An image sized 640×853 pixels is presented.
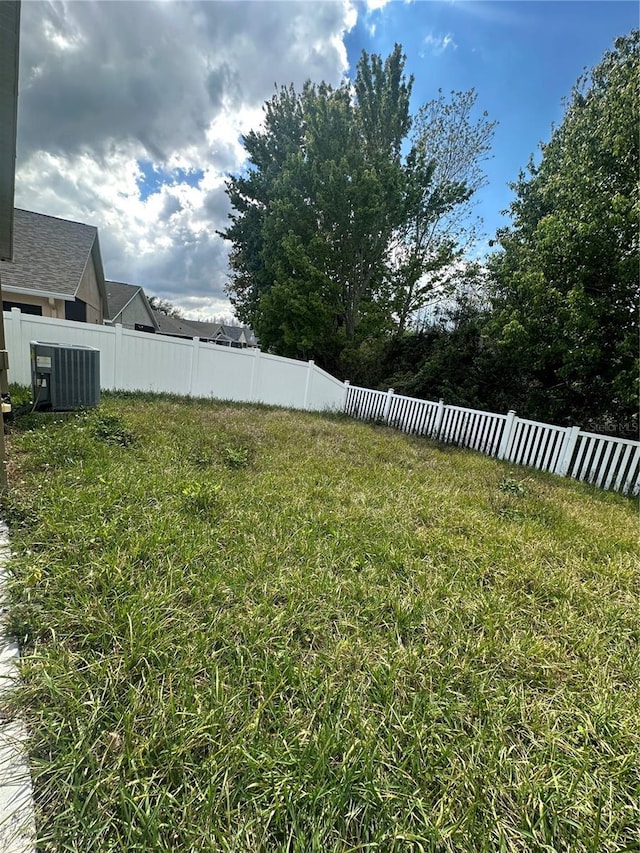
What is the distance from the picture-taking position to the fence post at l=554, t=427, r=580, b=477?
17.2 feet

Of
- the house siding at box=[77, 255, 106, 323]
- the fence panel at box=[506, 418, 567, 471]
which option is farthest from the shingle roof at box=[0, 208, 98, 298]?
the fence panel at box=[506, 418, 567, 471]

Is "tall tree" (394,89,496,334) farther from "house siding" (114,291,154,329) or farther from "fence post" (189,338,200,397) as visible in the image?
"house siding" (114,291,154,329)

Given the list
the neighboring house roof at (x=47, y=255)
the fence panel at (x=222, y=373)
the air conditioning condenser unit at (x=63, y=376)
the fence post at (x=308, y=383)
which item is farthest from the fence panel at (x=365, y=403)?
the neighboring house roof at (x=47, y=255)

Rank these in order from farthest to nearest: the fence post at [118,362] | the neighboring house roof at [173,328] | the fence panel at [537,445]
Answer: the neighboring house roof at [173,328]
the fence post at [118,362]
the fence panel at [537,445]

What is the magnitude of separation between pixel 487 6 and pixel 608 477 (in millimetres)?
6641

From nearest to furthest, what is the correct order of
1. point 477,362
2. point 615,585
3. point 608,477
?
point 615,585 < point 608,477 < point 477,362

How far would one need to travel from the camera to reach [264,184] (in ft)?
41.7

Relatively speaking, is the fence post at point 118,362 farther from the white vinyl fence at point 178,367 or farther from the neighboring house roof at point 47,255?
the neighboring house roof at point 47,255

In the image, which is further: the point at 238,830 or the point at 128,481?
the point at 128,481

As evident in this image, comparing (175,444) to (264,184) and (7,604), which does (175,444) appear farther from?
(264,184)

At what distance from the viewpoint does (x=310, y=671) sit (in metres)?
1.38

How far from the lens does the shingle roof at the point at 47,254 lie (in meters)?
9.12

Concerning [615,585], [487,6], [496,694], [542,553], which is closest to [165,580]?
[496,694]

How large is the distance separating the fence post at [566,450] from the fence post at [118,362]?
8.24 metres
